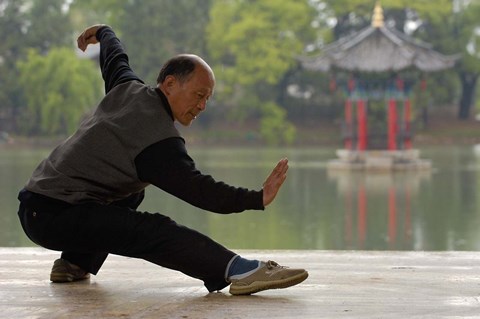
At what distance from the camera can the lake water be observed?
8797 mm

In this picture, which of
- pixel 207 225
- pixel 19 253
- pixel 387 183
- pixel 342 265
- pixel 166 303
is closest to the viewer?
pixel 166 303

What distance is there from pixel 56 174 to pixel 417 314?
42.8 inches

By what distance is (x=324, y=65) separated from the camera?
23188mm

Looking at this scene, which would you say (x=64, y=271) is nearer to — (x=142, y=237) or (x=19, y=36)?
(x=142, y=237)

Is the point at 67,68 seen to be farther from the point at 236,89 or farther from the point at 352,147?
the point at 352,147

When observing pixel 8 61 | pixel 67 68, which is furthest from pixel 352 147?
pixel 8 61

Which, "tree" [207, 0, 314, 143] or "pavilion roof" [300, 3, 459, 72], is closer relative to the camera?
"pavilion roof" [300, 3, 459, 72]

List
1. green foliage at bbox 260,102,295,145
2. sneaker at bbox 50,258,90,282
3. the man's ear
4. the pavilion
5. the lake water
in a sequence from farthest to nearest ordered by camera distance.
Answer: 1. green foliage at bbox 260,102,295,145
2. the pavilion
3. the lake water
4. sneaker at bbox 50,258,90,282
5. the man's ear

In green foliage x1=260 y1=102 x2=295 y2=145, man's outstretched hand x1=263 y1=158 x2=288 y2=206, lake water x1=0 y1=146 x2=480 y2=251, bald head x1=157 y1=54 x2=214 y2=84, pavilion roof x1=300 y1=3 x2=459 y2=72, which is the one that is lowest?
man's outstretched hand x1=263 y1=158 x2=288 y2=206

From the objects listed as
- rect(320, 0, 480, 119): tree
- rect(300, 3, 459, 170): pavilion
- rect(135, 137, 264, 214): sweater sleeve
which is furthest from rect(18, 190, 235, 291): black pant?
rect(320, 0, 480, 119): tree

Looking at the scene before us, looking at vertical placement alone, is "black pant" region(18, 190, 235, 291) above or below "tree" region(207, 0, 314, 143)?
below

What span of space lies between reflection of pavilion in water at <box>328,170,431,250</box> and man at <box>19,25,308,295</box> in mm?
5513

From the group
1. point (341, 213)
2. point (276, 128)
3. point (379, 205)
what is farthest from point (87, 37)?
point (276, 128)

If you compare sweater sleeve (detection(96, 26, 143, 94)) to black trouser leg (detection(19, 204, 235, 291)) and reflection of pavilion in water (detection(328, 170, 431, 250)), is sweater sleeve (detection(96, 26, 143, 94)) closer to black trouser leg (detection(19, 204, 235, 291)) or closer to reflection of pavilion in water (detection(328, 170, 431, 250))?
black trouser leg (detection(19, 204, 235, 291))
